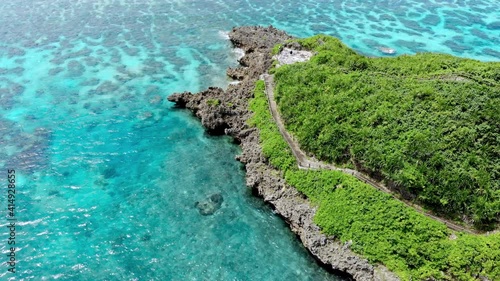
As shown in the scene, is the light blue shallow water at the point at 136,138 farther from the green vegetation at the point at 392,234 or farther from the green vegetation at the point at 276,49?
the green vegetation at the point at 276,49

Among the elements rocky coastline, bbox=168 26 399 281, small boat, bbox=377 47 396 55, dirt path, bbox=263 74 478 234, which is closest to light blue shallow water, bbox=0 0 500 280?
rocky coastline, bbox=168 26 399 281

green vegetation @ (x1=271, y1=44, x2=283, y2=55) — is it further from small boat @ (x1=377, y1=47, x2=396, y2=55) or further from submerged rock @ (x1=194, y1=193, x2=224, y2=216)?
submerged rock @ (x1=194, y1=193, x2=224, y2=216)

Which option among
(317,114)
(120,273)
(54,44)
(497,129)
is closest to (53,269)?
(120,273)

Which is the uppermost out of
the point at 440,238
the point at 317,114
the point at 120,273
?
the point at 317,114

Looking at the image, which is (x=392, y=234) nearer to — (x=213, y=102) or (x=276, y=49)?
(x=213, y=102)

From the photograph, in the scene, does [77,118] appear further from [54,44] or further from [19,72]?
[54,44]

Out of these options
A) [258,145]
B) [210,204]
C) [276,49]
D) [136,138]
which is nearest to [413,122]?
[258,145]
